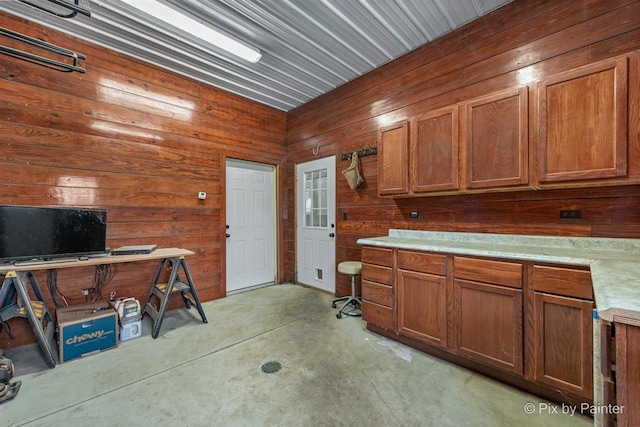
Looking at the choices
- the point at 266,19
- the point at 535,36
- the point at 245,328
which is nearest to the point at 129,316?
the point at 245,328

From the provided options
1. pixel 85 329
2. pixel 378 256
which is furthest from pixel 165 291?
pixel 378 256

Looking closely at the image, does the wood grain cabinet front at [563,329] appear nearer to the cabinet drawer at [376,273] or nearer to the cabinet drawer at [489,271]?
the cabinet drawer at [489,271]

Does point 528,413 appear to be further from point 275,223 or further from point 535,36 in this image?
point 275,223

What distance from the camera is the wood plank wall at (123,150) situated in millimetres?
2453

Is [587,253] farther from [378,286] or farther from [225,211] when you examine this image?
[225,211]

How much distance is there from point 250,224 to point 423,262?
113 inches

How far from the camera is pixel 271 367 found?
2109 mm

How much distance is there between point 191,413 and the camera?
1.64 metres

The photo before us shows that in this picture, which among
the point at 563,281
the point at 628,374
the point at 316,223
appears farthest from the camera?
the point at 316,223

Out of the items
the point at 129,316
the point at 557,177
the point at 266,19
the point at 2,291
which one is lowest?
the point at 129,316

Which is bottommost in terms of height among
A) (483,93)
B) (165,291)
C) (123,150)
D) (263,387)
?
(263,387)

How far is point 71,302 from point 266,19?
347cm

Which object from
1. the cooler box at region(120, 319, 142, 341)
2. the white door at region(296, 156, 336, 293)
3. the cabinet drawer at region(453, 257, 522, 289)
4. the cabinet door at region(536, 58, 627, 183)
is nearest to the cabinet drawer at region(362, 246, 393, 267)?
the cabinet drawer at region(453, 257, 522, 289)

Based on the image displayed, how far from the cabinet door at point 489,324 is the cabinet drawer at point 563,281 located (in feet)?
0.49
